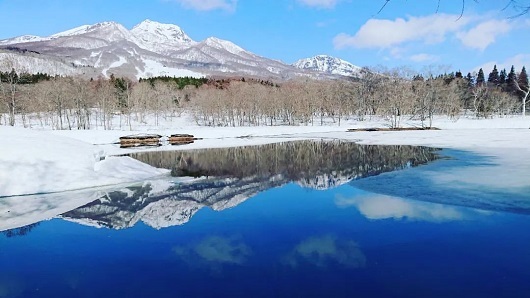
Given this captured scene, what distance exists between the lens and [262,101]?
268ft

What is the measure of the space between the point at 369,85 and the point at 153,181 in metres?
91.5

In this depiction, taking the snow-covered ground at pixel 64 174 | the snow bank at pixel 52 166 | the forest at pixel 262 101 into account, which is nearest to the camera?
the snow-covered ground at pixel 64 174

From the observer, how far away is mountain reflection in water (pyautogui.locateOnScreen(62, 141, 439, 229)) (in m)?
11.0

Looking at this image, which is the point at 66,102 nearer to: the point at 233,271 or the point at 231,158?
the point at 231,158

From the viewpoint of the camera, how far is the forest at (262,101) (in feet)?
233

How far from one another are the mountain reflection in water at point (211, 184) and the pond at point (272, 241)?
0.32 ft

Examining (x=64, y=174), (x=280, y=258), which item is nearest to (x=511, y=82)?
(x=64, y=174)

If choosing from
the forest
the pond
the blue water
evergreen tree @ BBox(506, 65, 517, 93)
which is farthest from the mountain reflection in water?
evergreen tree @ BBox(506, 65, 517, 93)

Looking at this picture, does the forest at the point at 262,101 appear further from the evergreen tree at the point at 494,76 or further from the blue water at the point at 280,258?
the blue water at the point at 280,258

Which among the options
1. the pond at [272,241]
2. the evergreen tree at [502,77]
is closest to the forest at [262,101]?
the evergreen tree at [502,77]

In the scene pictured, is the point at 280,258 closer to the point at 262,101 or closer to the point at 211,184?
the point at 211,184

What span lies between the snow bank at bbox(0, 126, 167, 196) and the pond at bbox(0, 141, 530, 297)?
3.82ft

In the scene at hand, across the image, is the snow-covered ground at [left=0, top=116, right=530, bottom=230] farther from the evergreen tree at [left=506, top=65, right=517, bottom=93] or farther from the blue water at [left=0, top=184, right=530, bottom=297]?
the evergreen tree at [left=506, top=65, right=517, bottom=93]

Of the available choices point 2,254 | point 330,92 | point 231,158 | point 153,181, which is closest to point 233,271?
point 2,254
